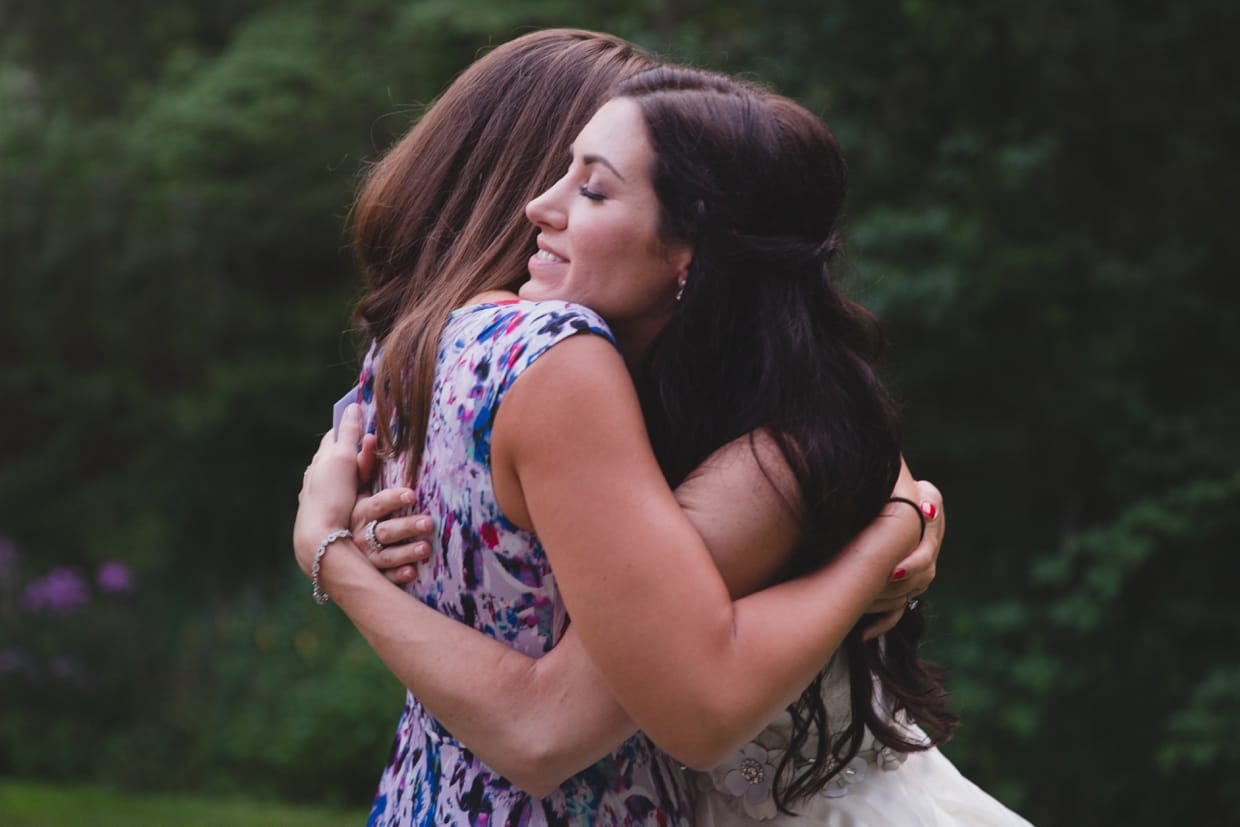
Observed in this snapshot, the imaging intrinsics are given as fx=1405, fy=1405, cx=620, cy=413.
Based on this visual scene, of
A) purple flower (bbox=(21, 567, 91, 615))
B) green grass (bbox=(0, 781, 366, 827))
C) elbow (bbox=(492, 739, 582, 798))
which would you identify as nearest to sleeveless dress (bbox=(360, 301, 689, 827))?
elbow (bbox=(492, 739, 582, 798))

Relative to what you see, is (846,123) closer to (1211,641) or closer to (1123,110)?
(1123,110)

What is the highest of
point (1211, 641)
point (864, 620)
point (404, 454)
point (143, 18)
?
point (404, 454)

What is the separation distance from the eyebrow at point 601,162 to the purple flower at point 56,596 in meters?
8.29

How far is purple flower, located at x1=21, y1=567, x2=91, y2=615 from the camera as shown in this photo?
30.4 feet

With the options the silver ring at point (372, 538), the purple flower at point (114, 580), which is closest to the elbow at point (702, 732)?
the silver ring at point (372, 538)

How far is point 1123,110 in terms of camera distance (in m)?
6.86

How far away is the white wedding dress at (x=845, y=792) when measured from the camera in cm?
211

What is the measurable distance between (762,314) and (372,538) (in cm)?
63

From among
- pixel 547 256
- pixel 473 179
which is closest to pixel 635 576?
pixel 547 256

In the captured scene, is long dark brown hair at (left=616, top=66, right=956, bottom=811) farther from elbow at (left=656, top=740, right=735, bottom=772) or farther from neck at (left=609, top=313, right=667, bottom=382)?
elbow at (left=656, top=740, right=735, bottom=772)

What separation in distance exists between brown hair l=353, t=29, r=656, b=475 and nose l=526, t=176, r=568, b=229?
0.15 m

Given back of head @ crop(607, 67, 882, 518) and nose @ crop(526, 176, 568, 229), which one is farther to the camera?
nose @ crop(526, 176, 568, 229)

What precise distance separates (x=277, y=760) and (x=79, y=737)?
4.90ft

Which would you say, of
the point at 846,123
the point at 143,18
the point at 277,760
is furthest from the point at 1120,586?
the point at 143,18
